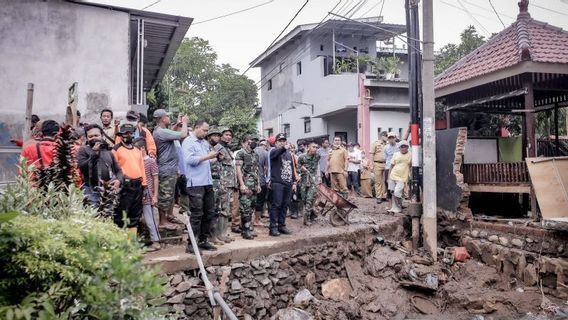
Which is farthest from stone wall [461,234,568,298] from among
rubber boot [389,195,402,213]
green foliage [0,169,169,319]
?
green foliage [0,169,169,319]

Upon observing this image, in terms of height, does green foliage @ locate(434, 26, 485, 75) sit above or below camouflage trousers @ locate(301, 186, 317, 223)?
above

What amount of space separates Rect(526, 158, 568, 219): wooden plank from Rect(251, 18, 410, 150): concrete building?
771 centimetres

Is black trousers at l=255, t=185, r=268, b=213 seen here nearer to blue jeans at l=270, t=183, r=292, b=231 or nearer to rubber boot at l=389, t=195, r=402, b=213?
blue jeans at l=270, t=183, r=292, b=231

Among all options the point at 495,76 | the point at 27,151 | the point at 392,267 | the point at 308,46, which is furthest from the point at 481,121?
the point at 27,151

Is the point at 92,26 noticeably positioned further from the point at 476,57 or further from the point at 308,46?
the point at 308,46

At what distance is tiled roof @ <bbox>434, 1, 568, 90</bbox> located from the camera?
876 cm

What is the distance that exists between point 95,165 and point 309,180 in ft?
16.5

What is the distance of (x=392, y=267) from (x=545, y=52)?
5.70m

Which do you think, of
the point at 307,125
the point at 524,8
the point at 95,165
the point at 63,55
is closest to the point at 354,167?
the point at 524,8

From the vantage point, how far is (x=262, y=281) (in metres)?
6.75

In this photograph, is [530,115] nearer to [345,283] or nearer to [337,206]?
[337,206]

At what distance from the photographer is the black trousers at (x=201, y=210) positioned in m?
6.10

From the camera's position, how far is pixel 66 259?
2148 millimetres

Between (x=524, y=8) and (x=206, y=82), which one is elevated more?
(x=206, y=82)
